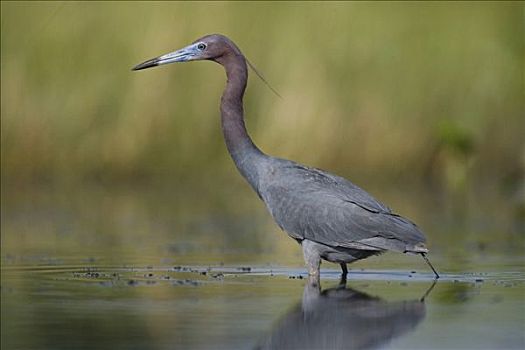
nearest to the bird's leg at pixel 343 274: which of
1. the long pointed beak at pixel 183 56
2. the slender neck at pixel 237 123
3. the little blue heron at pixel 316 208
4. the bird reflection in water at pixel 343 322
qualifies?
the little blue heron at pixel 316 208

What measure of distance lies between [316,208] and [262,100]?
23.2 feet

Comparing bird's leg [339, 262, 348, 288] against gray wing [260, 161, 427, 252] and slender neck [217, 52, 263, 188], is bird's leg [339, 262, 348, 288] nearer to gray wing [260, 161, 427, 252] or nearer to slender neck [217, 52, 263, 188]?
gray wing [260, 161, 427, 252]

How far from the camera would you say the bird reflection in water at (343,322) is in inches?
267

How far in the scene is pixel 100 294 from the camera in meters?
8.45

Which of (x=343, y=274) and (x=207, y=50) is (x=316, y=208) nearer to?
(x=343, y=274)

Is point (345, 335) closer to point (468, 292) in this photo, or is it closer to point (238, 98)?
point (468, 292)

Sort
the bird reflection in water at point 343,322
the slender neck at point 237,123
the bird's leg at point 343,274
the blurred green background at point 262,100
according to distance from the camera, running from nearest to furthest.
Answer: the bird reflection in water at point 343,322, the bird's leg at point 343,274, the slender neck at point 237,123, the blurred green background at point 262,100

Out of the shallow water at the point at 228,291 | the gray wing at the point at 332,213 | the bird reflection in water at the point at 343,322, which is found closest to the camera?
the bird reflection in water at the point at 343,322

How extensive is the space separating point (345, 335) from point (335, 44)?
385 inches

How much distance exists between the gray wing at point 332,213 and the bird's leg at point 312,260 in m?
0.05

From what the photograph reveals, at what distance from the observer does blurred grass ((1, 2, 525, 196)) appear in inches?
632

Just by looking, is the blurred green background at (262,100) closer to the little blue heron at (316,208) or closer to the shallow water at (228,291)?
the shallow water at (228,291)

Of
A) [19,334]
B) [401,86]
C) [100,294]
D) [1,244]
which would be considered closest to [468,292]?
[100,294]

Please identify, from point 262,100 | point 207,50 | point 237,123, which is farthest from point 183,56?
point 262,100
